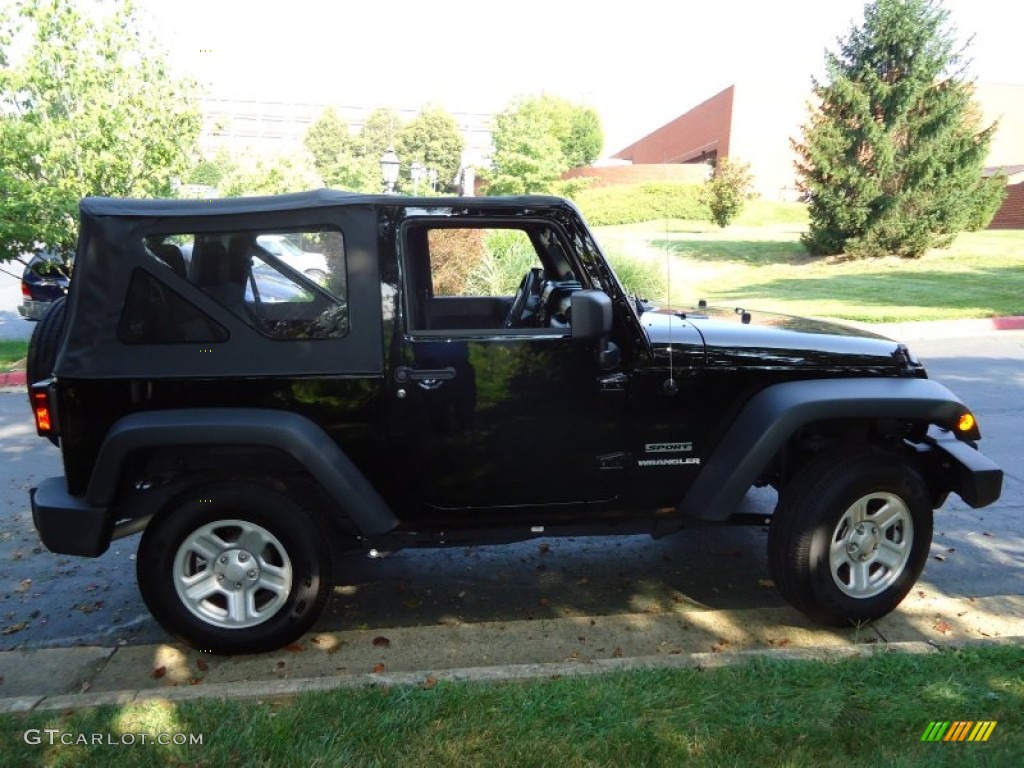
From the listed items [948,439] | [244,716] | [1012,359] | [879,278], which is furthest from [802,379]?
[879,278]

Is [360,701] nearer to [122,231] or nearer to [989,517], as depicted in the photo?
[122,231]

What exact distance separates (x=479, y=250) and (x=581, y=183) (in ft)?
69.6

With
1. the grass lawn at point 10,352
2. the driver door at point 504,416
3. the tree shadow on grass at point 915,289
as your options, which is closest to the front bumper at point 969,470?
the driver door at point 504,416

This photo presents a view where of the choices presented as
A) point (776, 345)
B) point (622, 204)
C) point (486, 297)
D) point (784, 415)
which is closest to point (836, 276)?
point (622, 204)

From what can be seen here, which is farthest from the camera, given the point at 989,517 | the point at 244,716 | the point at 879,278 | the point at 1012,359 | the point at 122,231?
the point at 879,278

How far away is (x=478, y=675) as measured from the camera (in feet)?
10.2

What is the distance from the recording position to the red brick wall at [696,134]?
1703 inches

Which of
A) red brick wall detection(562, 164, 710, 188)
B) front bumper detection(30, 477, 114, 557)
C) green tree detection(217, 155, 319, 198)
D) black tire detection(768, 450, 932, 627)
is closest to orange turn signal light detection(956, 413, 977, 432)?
black tire detection(768, 450, 932, 627)

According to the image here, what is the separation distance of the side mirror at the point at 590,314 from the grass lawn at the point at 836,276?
27.9 ft

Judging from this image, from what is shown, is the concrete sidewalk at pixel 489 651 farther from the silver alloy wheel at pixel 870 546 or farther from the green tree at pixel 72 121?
the green tree at pixel 72 121

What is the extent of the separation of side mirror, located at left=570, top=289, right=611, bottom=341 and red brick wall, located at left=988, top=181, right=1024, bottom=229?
3527 centimetres

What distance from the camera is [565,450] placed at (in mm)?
3533

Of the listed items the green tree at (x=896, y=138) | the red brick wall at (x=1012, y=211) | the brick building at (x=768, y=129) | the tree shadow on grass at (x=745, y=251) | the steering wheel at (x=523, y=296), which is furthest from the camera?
the brick building at (x=768, y=129)

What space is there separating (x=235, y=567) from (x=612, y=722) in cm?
171
